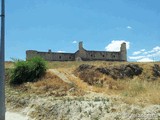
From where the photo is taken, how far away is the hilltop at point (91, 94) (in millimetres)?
19039

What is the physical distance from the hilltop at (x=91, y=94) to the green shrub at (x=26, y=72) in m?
0.72

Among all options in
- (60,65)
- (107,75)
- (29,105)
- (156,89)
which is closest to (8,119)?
(29,105)

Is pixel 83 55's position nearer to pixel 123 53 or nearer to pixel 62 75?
pixel 123 53

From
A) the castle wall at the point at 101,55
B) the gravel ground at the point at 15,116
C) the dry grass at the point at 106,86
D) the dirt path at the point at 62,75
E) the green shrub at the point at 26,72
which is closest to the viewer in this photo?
the dry grass at the point at 106,86

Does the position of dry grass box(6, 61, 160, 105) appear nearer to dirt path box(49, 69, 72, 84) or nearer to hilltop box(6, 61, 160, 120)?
hilltop box(6, 61, 160, 120)

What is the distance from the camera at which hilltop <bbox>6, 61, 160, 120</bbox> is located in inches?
750

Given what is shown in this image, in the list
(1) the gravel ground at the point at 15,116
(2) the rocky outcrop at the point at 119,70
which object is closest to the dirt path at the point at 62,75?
(2) the rocky outcrop at the point at 119,70

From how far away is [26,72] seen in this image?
32812 millimetres

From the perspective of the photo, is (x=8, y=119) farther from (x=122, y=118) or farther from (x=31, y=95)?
(x=122, y=118)

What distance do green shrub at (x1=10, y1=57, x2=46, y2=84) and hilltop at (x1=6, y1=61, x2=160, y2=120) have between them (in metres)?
0.72

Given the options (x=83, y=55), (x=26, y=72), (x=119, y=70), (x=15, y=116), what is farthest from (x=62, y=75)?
(x=83, y=55)

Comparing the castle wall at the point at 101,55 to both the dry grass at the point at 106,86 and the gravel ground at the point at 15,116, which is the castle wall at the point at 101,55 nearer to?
the dry grass at the point at 106,86

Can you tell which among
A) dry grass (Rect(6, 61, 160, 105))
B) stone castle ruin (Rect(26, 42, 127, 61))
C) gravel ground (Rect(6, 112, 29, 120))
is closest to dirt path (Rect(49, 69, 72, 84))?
dry grass (Rect(6, 61, 160, 105))

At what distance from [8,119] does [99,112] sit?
6.44 m
